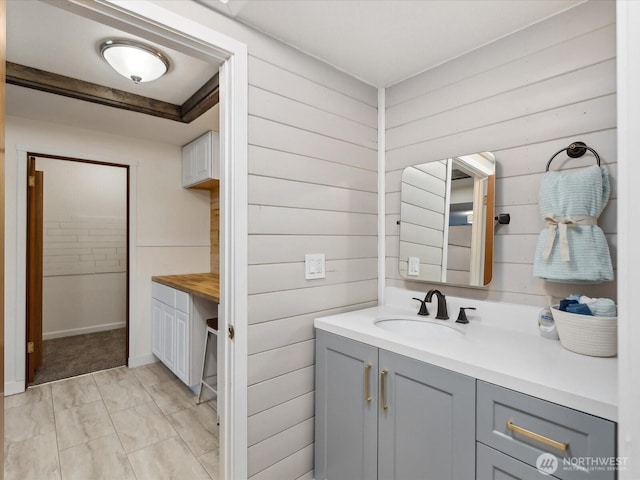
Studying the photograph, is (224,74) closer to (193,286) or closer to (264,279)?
(264,279)

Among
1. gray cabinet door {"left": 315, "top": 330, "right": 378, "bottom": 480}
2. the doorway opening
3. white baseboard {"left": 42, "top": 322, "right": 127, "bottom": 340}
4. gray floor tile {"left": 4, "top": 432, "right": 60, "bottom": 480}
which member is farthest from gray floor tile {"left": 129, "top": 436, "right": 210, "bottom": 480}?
white baseboard {"left": 42, "top": 322, "right": 127, "bottom": 340}

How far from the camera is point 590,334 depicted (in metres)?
1.08

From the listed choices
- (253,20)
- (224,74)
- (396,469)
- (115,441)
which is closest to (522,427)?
(396,469)

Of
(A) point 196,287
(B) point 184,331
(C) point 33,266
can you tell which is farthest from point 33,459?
(C) point 33,266

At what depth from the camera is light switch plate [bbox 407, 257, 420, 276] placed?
1.79 meters

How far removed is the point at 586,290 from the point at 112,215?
17.1 ft

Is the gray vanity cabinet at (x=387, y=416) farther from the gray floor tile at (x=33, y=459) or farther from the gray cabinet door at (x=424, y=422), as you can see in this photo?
the gray floor tile at (x=33, y=459)

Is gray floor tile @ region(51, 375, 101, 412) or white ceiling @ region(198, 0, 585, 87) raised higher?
white ceiling @ region(198, 0, 585, 87)

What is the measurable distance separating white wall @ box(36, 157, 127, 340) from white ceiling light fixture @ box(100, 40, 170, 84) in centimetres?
260

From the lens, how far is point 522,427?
926mm

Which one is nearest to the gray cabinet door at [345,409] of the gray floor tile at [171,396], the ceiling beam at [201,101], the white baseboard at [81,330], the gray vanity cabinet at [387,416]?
the gray vanity cabinet at [387,416]

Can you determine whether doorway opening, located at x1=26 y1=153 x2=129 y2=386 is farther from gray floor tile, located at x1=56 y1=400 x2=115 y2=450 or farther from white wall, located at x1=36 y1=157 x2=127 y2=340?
gray floor tile, located at x1=56 y1=400 x2=115 y2=450

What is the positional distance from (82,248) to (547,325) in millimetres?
5113

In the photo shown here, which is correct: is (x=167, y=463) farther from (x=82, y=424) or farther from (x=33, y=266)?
(x=33, y=266)
